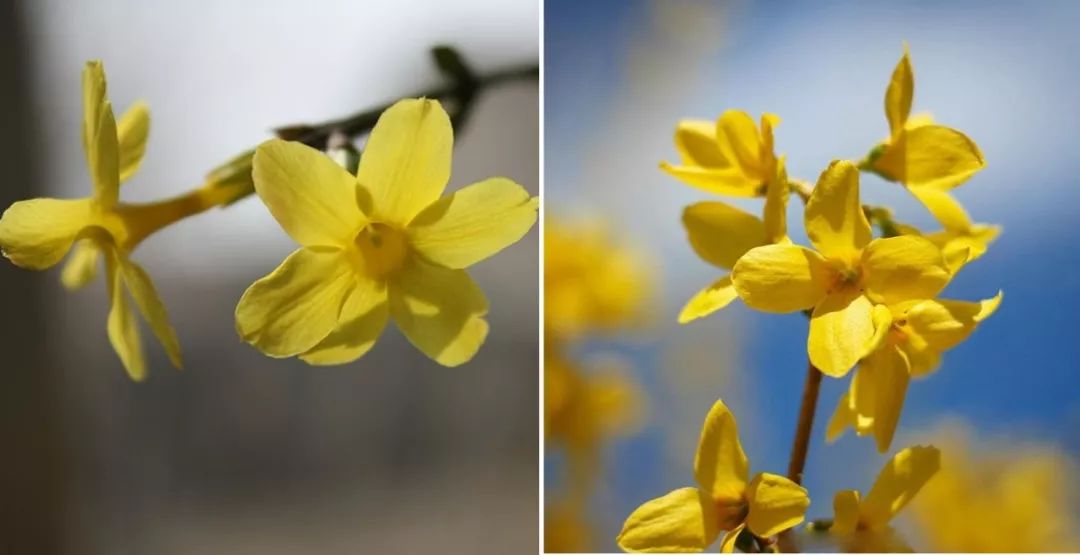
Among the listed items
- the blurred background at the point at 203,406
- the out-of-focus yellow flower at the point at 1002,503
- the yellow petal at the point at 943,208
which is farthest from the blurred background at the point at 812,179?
the blurred background at the point at 203,406

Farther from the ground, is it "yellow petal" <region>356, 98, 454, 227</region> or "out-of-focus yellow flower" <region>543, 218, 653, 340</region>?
"yellow petal" <region>356, 98, 454, 227</region>

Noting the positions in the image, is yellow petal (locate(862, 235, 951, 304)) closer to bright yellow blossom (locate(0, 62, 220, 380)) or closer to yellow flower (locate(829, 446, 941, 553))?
yellow flower (locate(829, 446, 941, 553))

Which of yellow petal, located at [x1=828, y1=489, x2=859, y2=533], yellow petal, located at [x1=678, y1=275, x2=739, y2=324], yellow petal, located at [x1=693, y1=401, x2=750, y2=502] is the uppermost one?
yellow petal, located at [x1=678, y1=275, x2=739, y2=324]

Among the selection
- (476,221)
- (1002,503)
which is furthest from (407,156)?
(1002,503)

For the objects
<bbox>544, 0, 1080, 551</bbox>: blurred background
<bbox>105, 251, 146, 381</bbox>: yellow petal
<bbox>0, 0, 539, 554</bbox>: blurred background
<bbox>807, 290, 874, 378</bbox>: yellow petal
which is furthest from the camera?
<bbox>0, 0, 539, 554</bbox>: blurred background

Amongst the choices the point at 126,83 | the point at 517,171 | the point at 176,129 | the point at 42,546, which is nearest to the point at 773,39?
the point at 517,171

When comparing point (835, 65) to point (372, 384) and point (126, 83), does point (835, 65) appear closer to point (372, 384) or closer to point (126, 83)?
point (126, 83)

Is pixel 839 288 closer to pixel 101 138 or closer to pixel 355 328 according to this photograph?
pixel 355 328

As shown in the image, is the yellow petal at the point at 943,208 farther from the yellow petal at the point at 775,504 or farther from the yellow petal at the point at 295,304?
the yellow petal at the point at 295,304

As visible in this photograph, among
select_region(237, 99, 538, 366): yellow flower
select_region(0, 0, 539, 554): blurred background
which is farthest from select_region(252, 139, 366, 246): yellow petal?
select_region(0, 0, 539, 554): blurred background
